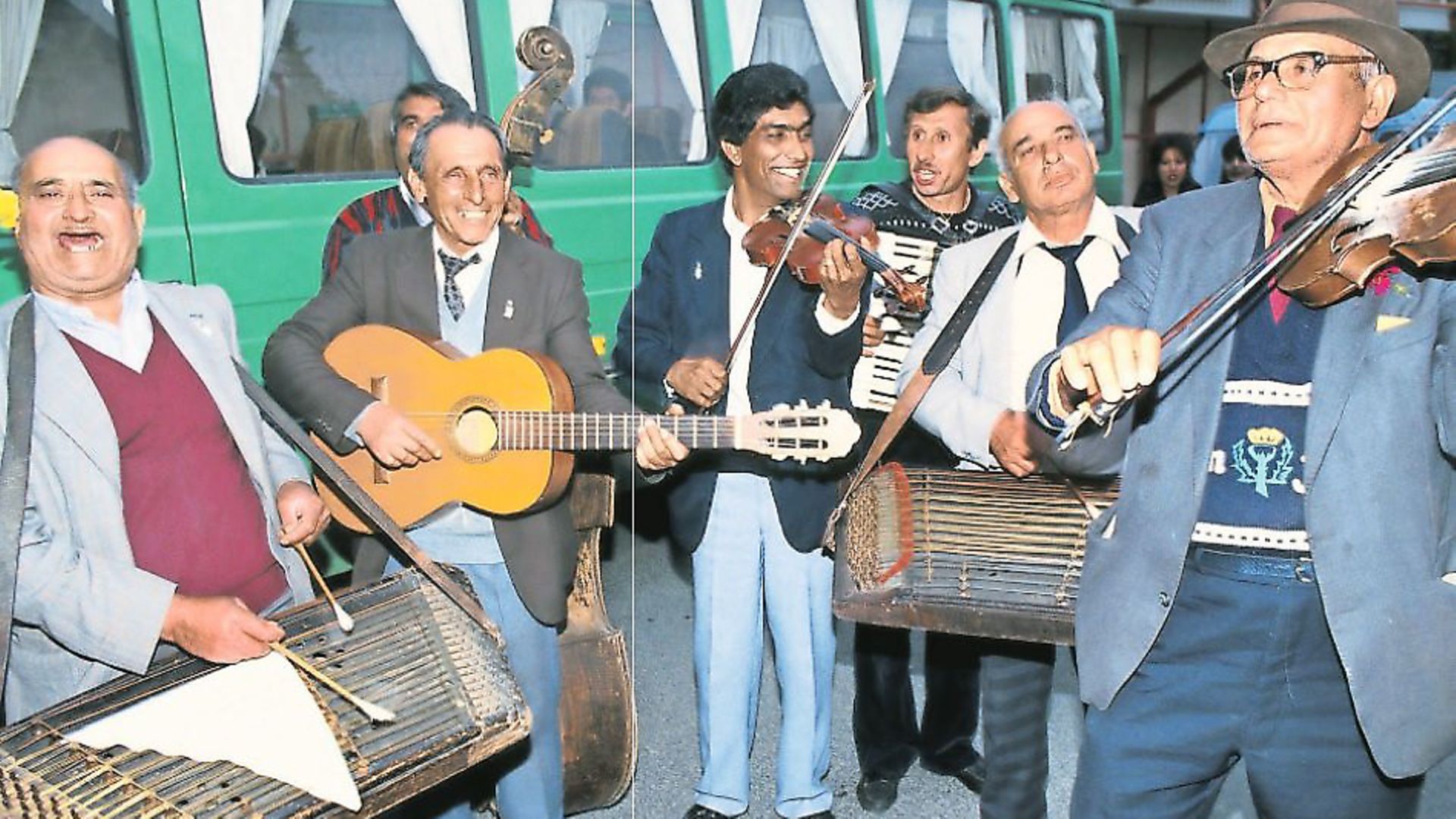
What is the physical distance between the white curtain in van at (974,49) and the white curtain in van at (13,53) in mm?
3029

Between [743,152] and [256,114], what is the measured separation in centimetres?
121

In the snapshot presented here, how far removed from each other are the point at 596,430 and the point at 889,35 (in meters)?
2.23

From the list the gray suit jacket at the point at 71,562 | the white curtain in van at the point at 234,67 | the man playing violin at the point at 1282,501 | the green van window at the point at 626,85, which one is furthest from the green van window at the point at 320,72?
the man playing violin at the point at 1282,501

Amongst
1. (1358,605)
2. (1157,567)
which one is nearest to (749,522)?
(1157,567)

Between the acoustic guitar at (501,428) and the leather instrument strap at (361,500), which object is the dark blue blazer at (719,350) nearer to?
the acoustic guitar at (501,428)

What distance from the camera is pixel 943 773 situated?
341cm

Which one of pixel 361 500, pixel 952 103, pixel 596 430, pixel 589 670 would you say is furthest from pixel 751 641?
pixel 952 103

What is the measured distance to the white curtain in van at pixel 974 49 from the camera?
15.3ft

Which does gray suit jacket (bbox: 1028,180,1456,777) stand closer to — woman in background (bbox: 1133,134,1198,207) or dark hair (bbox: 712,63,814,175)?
dark hair (bbox: 712,63,814,175)

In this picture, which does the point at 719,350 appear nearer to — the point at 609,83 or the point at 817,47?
the point at 609,83

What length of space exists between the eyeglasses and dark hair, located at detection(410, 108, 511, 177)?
60.5 inches

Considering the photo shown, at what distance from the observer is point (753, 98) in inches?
118

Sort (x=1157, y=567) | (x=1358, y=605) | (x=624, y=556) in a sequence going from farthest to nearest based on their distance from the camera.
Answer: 1. (x=624, y=556)
2. (x=1157, y=567)
3. (x=1358, y=605)

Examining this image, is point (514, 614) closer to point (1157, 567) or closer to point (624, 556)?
point (1157, 567)
